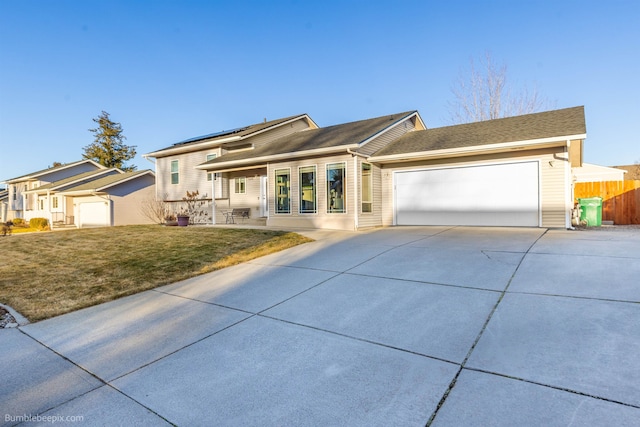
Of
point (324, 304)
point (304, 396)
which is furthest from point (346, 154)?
point (304, 396)

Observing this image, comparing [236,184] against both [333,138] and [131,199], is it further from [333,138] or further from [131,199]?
[131,199]

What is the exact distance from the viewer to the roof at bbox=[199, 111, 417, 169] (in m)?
11.2

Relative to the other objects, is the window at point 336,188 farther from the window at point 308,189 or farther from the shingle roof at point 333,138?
the shingle roof at point 333,138

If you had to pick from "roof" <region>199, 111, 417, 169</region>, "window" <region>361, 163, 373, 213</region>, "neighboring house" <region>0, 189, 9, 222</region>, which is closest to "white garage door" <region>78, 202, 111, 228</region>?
"roof" <region>199, 111, 417, 169</region>

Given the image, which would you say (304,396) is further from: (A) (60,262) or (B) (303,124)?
(B) (303,124)

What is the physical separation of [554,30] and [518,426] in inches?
711

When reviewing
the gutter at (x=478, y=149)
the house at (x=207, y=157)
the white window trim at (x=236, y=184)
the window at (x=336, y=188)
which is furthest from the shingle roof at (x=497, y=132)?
the white window trim at (x=236, y=184)

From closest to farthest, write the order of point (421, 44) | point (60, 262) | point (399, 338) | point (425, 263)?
point (399, 338), point (425, 263), point (60, 262), point (421, 44)

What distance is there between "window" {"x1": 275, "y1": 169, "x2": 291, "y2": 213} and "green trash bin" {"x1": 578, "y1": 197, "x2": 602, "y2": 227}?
10501mm

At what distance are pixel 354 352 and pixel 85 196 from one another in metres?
25.5

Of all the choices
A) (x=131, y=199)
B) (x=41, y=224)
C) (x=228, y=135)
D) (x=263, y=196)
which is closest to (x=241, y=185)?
(x=263, y=196)

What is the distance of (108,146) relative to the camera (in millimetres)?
41219

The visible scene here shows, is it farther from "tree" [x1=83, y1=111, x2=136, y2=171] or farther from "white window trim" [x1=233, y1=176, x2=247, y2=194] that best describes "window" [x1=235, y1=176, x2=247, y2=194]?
"tree" [x1=83, y1=111, x2=136, y2=171]

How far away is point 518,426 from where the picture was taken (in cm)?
187
